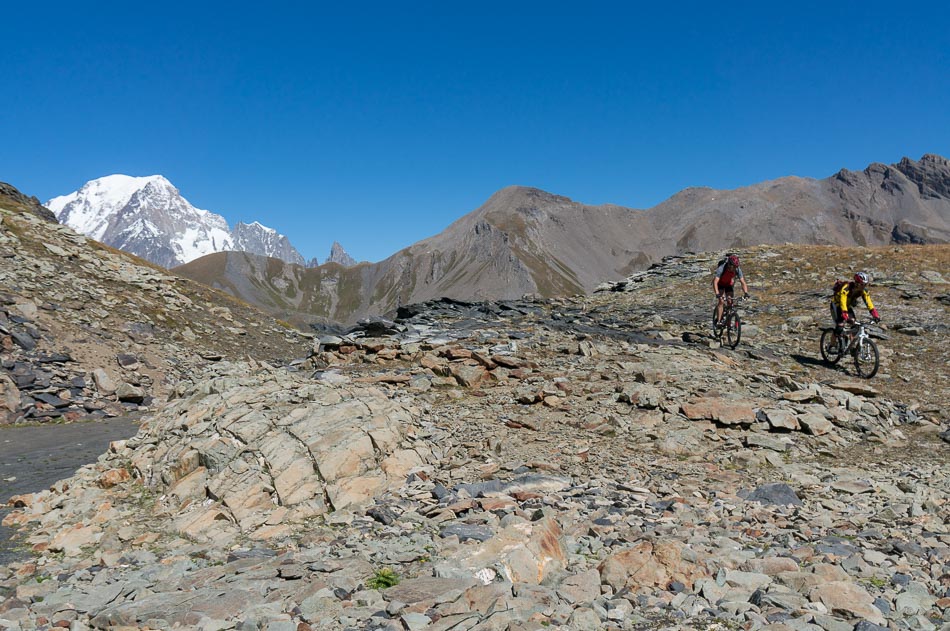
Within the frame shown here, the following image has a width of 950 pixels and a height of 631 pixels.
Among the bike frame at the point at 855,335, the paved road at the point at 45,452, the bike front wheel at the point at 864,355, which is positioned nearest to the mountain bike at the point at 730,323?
the bike frame at the point at 855,335

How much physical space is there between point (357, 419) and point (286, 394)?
2.09 m

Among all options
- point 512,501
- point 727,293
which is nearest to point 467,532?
point 512,501

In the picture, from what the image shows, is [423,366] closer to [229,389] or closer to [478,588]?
[229,389]

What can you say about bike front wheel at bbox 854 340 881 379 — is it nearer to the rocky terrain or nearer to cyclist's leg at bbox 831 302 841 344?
the rocky terrain

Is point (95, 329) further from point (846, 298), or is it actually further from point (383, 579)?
point (846, 298)

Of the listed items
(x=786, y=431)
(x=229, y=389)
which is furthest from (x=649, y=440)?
(x=229, y=389)

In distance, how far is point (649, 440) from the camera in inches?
439

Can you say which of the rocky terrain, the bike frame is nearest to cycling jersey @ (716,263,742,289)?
the rocky terrain

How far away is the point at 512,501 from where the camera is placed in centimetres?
823

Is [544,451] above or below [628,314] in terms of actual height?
below

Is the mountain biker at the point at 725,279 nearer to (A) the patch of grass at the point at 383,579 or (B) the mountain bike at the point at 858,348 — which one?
(B) the mountain bike at the point at 858,348

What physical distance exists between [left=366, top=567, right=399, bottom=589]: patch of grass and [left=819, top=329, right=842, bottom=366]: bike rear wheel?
56.4ft

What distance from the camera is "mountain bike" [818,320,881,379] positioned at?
55.6ft

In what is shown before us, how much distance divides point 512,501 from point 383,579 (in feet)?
8.36
